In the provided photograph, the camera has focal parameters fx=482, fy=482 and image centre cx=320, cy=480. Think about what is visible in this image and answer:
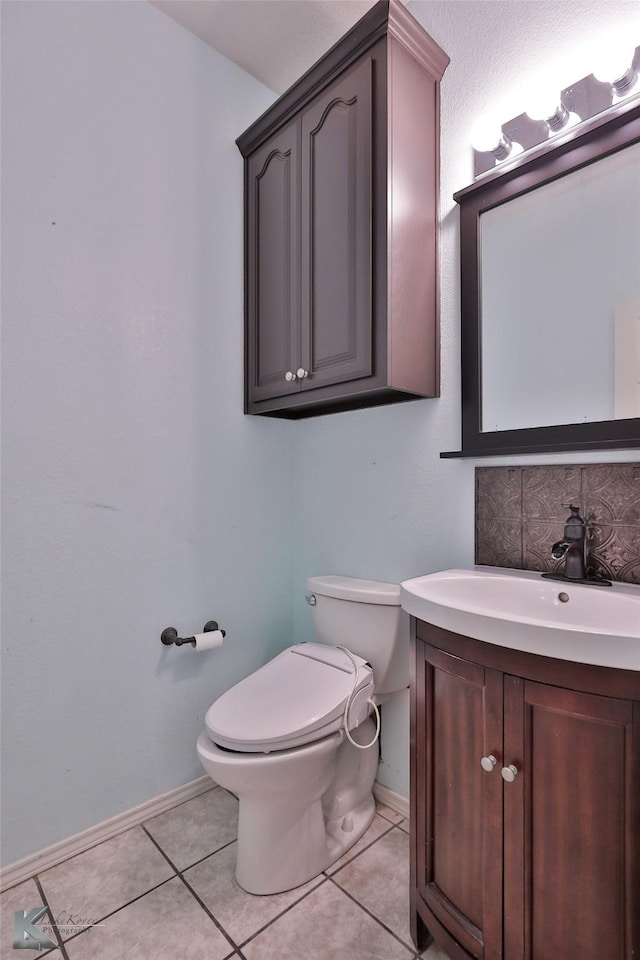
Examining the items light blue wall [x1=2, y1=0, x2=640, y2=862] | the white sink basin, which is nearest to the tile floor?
light blue wall [x1=2, y1=0, x2=640, y2=862]

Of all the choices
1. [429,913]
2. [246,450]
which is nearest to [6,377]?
[246,450]

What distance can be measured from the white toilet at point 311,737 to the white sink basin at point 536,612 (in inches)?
13.4

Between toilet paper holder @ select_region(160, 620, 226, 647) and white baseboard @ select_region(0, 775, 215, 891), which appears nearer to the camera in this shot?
white baseboard @ select_region(0, 775, 215, 891)

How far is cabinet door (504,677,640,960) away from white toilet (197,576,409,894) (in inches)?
20.8

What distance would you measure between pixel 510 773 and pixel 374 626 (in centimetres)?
70

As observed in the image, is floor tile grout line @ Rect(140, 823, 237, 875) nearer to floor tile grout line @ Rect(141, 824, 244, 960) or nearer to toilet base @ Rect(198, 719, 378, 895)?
floor tile grout line @ Rect(141, 824, 244, 960)

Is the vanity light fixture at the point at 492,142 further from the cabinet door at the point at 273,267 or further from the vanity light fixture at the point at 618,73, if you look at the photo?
the cabinet door at the point at 273,267

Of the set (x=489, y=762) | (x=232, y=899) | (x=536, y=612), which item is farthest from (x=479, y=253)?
(x=232, y=899)

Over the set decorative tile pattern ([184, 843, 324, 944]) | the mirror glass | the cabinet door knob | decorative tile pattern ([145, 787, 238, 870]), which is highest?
the mirror glass

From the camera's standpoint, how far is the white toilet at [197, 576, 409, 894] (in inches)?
47.1

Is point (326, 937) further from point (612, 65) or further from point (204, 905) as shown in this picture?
point (612, 65)

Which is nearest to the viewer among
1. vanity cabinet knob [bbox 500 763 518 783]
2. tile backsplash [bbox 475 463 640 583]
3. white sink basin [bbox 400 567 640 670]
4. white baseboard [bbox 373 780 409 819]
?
white sink basin [bbox 400 567 640 670]

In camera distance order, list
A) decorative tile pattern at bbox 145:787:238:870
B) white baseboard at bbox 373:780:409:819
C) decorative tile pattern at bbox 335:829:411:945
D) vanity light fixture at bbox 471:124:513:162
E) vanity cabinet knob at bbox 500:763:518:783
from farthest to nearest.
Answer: white baseboard at bbox 373:780:409:819 < decorative tile pattern at bbox 145:787:238:870 < vanity light fixture at bbox 471:124:513:162 < decorative tile pattern at bbox 335:829:411:945 < vanity cabinet knob at bbox 500:763:518:783

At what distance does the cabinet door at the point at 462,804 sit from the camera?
2.92ft
